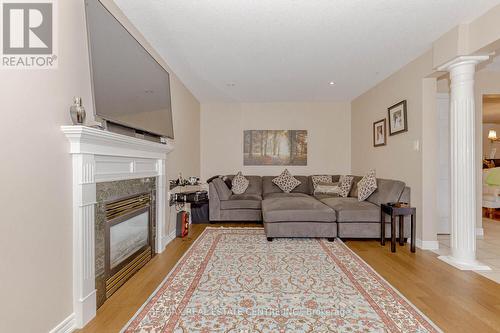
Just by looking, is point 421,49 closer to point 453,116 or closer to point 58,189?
point 453,116

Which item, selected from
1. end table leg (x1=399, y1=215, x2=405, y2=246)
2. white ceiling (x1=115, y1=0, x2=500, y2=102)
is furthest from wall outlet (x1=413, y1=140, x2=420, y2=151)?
white ceiling (x1=115, y1=0, x2=500, y2=102)

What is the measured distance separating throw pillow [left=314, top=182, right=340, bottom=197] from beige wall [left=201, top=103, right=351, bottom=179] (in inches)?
26.9

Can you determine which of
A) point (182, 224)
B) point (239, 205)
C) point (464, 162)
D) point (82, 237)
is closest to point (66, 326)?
point (82, 237)

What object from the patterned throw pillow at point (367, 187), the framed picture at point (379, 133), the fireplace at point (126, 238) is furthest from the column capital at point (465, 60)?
the fireplace at point (126, 238)

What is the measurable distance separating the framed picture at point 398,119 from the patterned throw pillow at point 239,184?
2.72 meters

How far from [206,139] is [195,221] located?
1958mm

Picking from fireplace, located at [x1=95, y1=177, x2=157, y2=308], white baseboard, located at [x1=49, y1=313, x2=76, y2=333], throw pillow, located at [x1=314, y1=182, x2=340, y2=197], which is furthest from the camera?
throw pillow, located at [x1=314, y1=182, x2=340, y2=197]

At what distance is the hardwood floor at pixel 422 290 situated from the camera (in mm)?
1820

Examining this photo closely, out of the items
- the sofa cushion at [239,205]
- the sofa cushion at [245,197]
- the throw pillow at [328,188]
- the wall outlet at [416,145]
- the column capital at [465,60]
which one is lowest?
the sofa cushion at [239,205]

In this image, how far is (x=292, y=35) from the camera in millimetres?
2818

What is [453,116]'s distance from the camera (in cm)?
290

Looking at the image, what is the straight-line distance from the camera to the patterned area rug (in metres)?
1.77

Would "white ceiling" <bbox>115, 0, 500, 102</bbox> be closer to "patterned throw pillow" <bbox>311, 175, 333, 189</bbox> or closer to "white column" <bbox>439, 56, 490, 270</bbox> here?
"white column" <bbox>439, 56, 490, 270</bbox>

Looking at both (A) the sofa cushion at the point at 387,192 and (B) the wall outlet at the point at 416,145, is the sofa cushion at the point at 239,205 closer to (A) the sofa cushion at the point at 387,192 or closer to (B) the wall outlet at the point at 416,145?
(A) the sofa cushion at the point at 387,192
